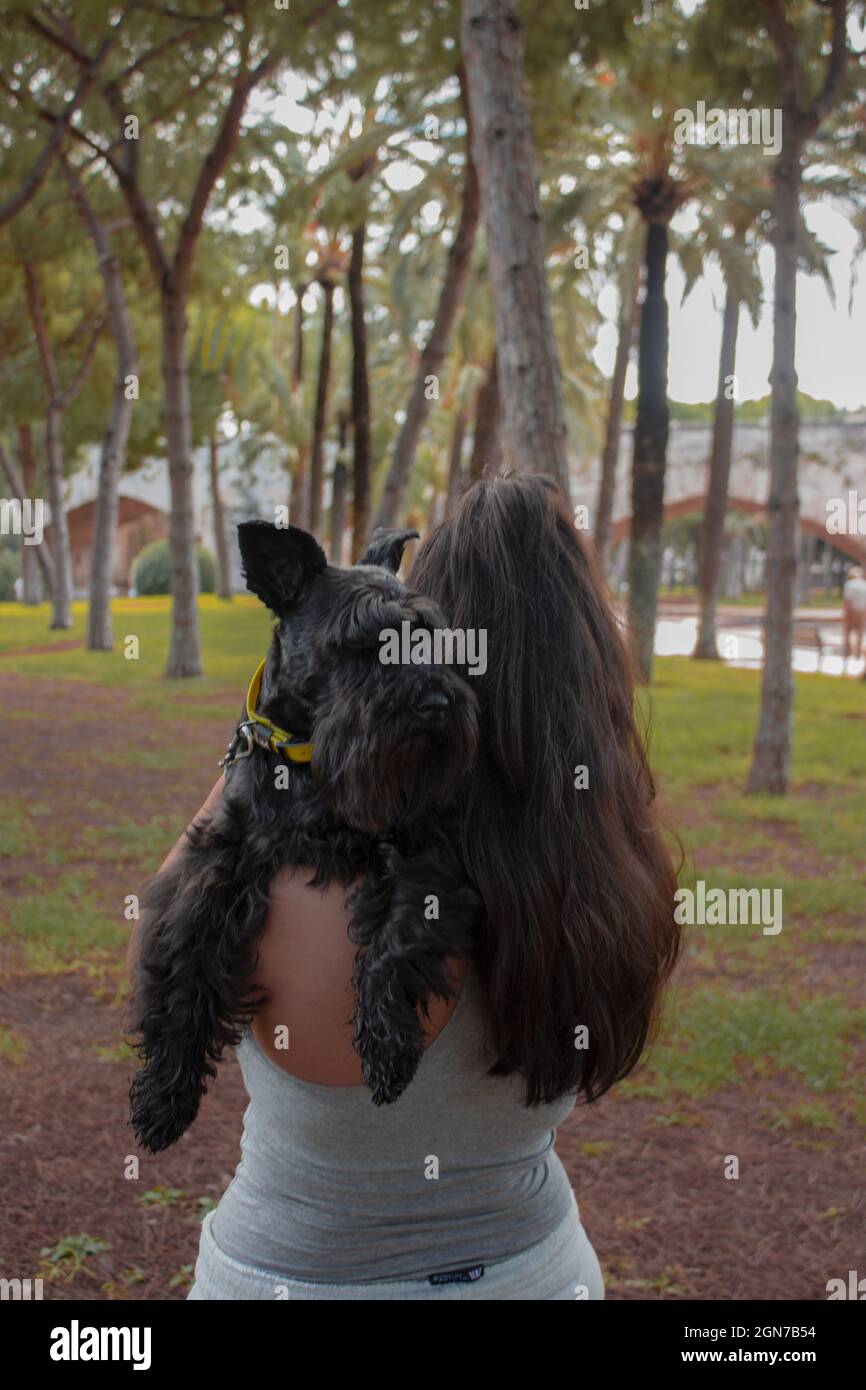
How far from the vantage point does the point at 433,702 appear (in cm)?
200

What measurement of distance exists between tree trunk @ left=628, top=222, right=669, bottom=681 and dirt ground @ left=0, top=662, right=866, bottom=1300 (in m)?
15.0

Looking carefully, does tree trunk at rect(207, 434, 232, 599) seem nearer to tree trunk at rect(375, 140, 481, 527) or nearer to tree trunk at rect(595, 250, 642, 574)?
tree trunk at rect(595, 250, 642, 574)

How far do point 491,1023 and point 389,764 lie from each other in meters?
0.45

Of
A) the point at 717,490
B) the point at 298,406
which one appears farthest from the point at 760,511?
the point at 717,490

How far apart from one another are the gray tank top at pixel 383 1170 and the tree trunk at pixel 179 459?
16.7 metres

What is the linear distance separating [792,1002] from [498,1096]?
16.8 feet

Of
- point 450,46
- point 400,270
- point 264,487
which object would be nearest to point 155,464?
point 264,487

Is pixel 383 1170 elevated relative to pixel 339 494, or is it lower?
lower

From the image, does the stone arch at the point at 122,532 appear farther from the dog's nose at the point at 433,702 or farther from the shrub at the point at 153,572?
the dog's nose at the point at 433,702

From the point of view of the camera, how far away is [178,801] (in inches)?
446

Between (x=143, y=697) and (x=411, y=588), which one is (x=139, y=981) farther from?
(x=143, y=697)

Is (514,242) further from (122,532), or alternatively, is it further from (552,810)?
(122,532)

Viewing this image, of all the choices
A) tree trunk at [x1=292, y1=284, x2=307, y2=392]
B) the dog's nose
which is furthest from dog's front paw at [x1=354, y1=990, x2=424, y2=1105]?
tree trunk at [x1=292, y1=284, x2=307, y2=392]

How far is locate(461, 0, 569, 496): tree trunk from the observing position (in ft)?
22.5
